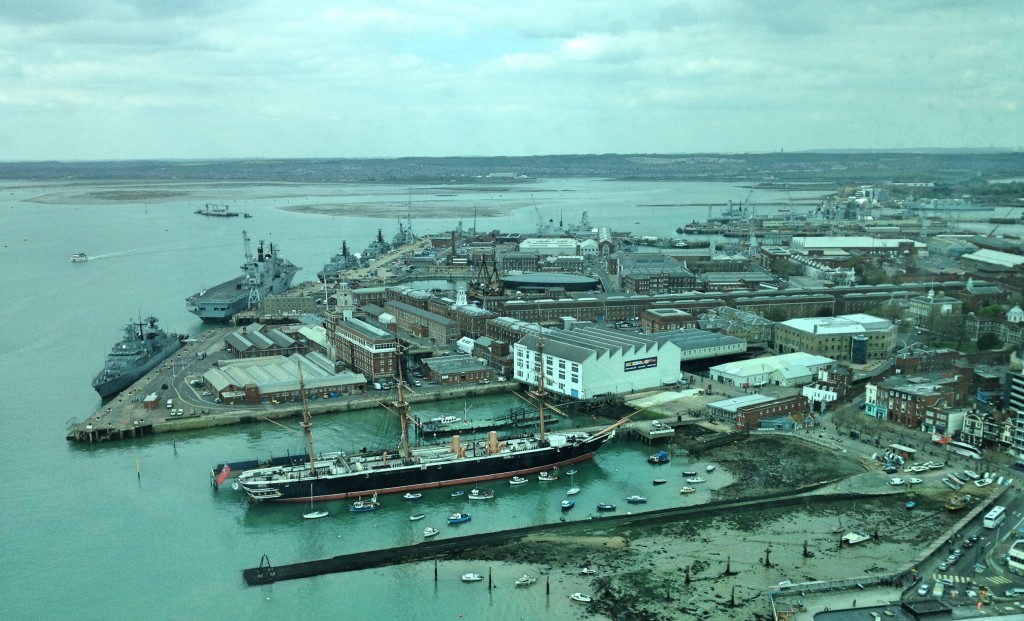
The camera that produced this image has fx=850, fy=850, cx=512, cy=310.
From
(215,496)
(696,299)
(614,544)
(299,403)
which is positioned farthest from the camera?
(696,299)

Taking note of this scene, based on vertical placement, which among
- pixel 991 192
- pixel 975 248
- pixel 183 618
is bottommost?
pixel 183 618

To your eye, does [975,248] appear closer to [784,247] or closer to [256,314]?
[784,247]

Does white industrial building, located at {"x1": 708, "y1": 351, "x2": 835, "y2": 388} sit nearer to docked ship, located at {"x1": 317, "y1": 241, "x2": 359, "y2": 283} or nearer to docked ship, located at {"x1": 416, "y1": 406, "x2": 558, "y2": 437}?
docked ship, located at {"x1": 416, "y1": 406, "x2": 558, "y2": 437}

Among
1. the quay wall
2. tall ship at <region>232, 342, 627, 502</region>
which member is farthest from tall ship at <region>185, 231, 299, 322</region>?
the quay wall

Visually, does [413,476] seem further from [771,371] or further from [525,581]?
[771,371]

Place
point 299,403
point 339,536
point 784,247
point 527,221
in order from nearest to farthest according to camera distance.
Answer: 1. point 339,536
2. point 299,403
3. point 784,247
4. point 527,221

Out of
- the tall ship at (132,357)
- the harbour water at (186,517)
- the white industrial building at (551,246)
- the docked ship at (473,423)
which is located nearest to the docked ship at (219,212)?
the white industrial building at (551,246)

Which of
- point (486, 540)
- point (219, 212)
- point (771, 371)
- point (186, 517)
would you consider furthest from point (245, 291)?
point (219, 212)

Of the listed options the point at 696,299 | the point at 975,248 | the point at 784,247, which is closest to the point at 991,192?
the point at 975,248
